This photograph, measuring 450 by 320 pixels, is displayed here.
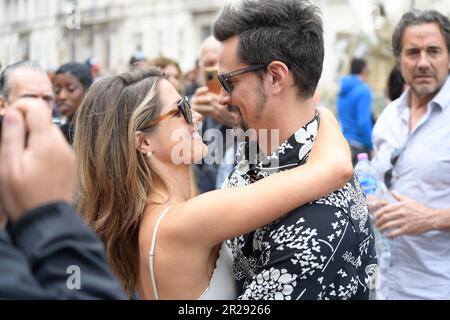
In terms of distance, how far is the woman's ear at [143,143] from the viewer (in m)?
2.53

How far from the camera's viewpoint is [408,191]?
11.9 ft

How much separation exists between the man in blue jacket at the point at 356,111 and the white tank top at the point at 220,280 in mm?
6068

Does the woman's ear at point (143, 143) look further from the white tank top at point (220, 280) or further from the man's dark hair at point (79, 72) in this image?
the man's dark hair at point (79, 72)

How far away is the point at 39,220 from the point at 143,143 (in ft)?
4.57

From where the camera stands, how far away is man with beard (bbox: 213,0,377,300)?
2.09 metres

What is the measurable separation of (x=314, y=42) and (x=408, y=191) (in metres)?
1.57

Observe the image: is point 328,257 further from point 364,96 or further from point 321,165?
point 364,96

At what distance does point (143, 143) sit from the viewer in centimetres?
256

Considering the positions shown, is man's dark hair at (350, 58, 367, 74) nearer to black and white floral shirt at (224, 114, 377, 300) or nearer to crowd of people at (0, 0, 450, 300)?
crowd of people at (0, 0, 450, 300)

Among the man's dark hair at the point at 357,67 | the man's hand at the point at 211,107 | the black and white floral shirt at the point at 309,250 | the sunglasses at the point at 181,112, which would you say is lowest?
the black and white floral shirt at the point at 309,250

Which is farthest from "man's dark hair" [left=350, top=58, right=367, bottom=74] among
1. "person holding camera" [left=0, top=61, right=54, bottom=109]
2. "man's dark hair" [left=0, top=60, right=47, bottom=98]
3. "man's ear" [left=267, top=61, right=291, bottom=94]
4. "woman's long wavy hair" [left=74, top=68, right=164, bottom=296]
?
"man's ear" [left=267, top=61, right=291, bottom=94]

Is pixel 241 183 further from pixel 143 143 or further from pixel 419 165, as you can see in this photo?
pixel 419 165

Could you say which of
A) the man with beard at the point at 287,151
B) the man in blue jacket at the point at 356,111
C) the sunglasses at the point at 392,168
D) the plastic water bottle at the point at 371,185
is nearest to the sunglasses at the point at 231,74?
the man with beard at the point at 287,151

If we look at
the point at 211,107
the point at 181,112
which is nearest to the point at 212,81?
the point at 211,107
